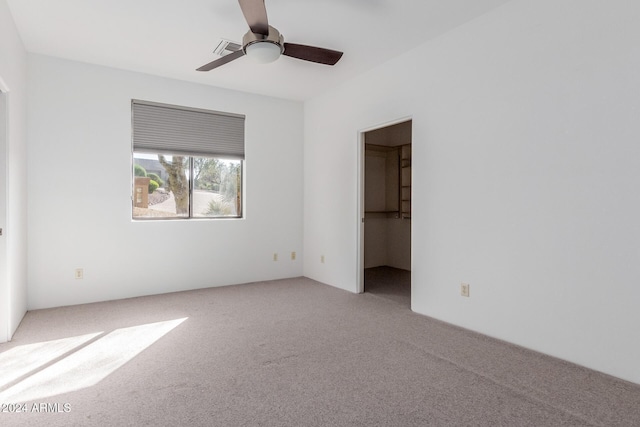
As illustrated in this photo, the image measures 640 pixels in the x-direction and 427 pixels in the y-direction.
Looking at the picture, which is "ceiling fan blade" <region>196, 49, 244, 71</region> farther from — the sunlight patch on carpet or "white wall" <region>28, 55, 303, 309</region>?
the sunlight patch on carpet

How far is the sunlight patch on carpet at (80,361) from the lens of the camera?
2.08 m

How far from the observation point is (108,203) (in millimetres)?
4012

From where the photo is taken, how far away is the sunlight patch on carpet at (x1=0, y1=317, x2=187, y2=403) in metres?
2.08

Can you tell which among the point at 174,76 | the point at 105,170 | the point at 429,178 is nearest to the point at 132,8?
the point at 174,76

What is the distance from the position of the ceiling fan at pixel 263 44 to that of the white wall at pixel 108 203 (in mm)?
1561

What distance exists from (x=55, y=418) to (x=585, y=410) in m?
2.71

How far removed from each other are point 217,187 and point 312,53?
96.6 inches

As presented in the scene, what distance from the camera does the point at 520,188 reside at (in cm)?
272

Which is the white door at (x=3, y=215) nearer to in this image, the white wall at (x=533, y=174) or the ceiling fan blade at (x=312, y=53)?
the ceiling fan blade at (x=312, y=53)

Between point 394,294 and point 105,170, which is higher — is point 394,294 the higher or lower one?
the lower one

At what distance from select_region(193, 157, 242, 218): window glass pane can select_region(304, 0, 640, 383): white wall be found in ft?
7.33

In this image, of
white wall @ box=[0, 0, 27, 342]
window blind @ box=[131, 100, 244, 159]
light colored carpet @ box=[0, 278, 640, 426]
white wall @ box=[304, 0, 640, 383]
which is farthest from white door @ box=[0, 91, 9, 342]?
white wall @ box=[304, 0, 640, 383]

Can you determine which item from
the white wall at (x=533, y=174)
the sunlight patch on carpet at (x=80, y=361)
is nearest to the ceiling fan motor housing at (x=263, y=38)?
the white wall at (x=533, y=174)

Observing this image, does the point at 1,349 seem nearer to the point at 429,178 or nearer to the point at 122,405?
the point at 122,405
